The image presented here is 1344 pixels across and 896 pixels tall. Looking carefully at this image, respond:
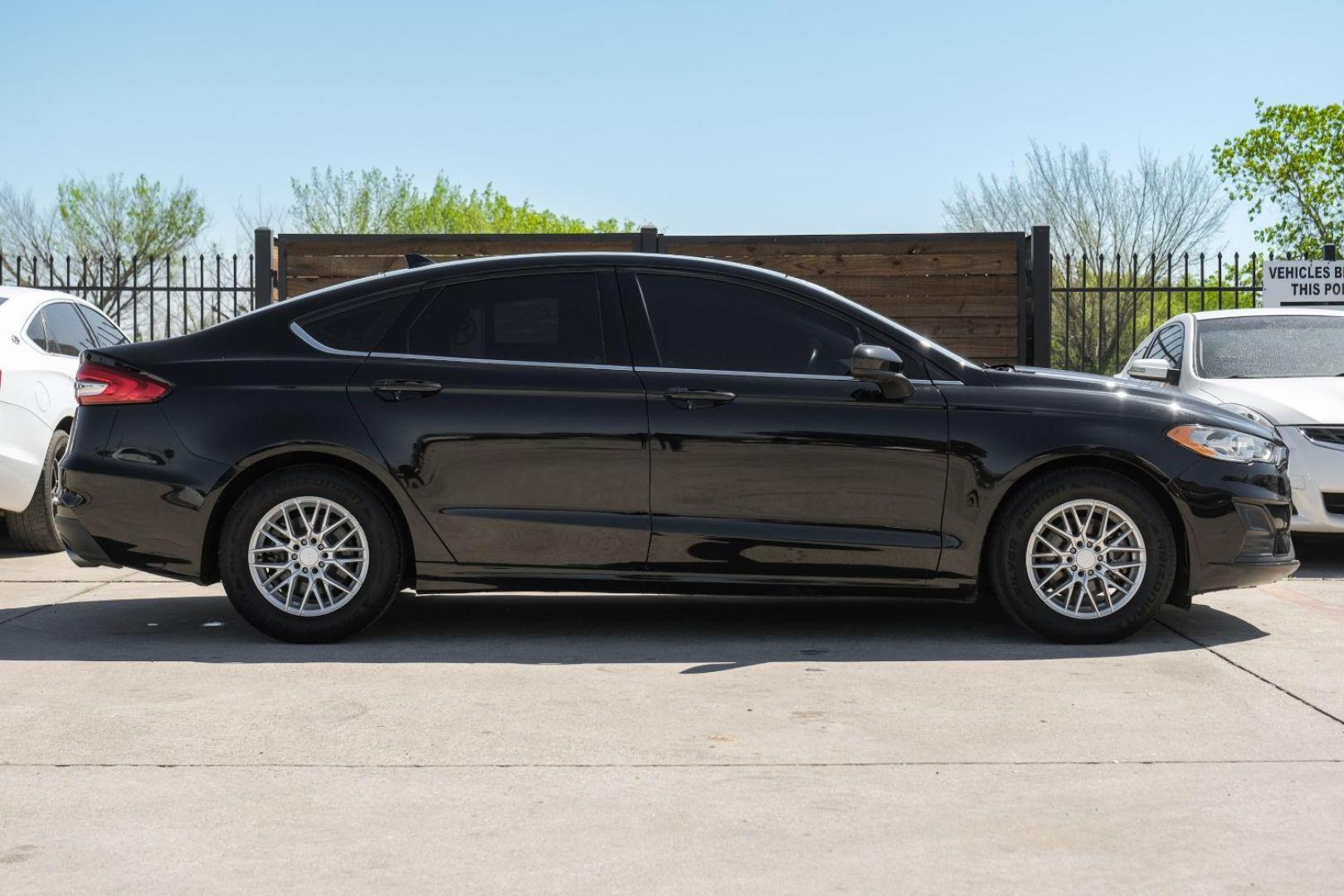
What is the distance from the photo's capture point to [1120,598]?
6367 mm

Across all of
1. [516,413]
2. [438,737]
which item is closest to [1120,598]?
[516,413]

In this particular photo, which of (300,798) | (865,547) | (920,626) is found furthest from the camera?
(920,626)

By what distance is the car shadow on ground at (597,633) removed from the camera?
6203 millimetres

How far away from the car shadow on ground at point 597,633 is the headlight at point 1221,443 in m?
0.78

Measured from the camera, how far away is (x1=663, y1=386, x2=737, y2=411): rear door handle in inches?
248

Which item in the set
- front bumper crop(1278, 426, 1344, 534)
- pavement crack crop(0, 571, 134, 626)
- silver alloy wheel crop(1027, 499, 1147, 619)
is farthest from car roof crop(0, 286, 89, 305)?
front bumper crop(1278, 426, 1344, 534)

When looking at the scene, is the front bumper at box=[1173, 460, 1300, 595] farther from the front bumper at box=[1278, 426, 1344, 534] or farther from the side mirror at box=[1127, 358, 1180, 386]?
the side mirror at box=[1127, 358, 1180, 386]

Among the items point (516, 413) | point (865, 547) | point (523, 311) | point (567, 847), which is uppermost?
point (523, 311)

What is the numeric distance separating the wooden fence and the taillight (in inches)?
253

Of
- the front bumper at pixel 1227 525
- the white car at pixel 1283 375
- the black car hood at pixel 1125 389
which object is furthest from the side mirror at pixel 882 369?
the white car at pixel 1283 375

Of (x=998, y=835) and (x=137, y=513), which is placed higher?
(x=137, y=513)

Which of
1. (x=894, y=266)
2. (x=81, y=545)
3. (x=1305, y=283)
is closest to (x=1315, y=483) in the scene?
(x=894, y=266)

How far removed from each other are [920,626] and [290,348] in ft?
9.74

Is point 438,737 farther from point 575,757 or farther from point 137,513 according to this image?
point 137,513
